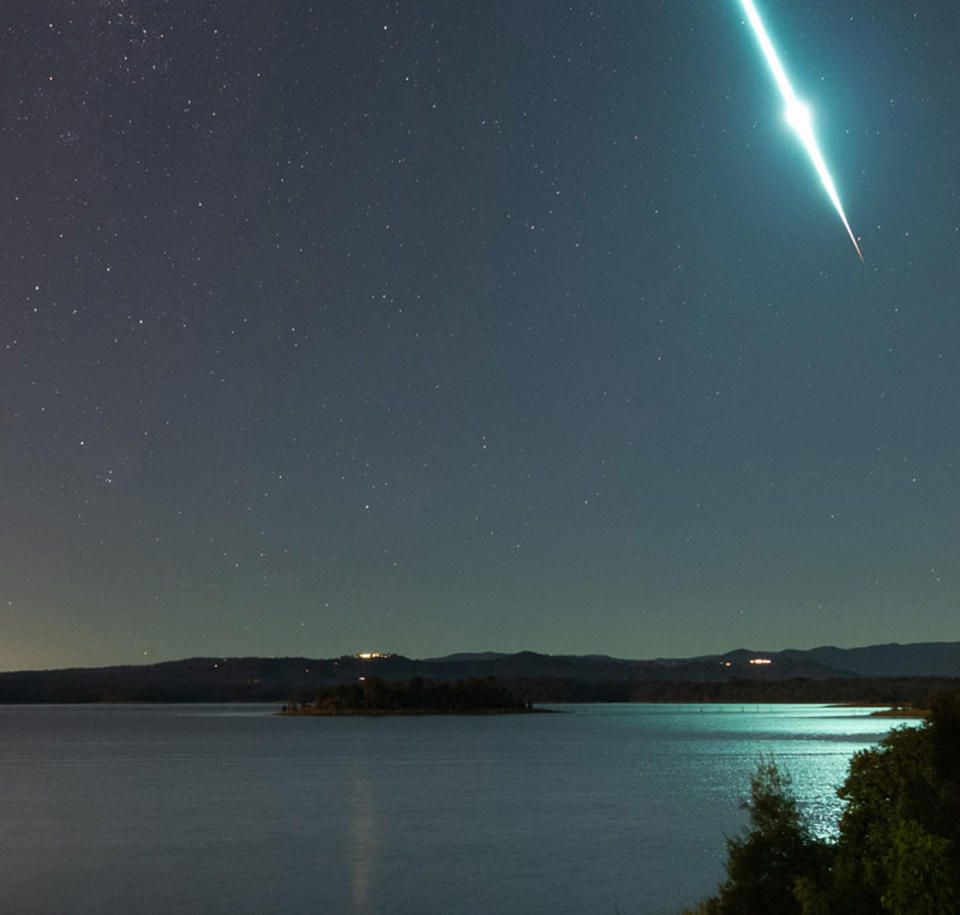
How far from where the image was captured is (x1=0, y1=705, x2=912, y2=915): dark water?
31.7 meters

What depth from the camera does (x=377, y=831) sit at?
1842 inches

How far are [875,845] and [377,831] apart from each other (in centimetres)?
3255

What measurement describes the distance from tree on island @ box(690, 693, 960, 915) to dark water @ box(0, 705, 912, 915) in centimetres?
1185

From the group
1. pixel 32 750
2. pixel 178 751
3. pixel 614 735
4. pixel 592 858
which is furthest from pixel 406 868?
pixel 614 735

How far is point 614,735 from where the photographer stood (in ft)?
517

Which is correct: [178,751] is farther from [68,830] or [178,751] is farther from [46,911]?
[46,911]

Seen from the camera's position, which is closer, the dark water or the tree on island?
the tree on island

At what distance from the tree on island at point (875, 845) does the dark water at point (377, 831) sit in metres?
11.8

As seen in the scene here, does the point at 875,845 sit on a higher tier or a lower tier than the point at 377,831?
higher

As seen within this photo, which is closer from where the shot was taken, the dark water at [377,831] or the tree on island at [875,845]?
the tree on island at [875,845]

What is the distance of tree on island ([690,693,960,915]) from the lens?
15.2m

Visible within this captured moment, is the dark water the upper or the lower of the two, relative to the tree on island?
lower

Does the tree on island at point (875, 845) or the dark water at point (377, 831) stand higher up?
the tree on island at point (875, 845)

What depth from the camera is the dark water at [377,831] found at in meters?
31.7
